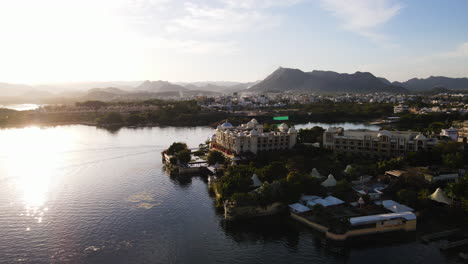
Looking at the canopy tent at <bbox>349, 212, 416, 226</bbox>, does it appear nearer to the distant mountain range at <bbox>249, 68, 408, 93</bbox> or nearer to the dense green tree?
the dense green tree

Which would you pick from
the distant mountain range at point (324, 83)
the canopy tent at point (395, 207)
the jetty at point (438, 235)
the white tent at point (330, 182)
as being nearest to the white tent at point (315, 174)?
the white tent at point (330, 182)

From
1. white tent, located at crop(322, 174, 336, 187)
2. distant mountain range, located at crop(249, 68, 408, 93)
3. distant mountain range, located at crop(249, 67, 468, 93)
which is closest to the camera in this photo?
white tent, located at crop(322, 174, 336, 187)

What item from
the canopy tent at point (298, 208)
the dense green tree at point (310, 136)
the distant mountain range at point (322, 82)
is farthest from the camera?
the distant mountain range at point (322, 82)

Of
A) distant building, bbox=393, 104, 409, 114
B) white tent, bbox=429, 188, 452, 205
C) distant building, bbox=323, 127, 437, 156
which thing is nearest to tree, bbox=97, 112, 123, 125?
distant building, bbox=323, 127, 437, 156

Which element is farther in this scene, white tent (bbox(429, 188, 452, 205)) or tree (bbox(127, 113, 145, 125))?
tree (bbox(127, 113, 145, 125))

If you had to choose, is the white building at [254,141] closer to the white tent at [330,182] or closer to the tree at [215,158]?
the tree at [215,158]

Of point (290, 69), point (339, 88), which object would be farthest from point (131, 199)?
point (290, 69)
